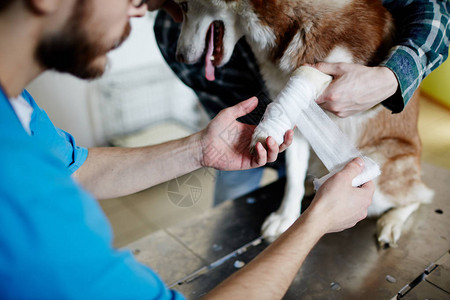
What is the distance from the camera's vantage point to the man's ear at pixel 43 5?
17.5 inches

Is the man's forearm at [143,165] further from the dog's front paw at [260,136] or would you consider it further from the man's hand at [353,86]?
the man's hand at [353,86]

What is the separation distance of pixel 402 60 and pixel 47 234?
2.59 feet

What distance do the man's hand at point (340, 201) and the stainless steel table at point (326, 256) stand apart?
25 centimetres

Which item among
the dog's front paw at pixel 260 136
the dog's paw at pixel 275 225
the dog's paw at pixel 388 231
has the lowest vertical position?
the dog's paw at pixel 275 225

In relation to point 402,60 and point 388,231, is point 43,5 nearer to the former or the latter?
point 402,60

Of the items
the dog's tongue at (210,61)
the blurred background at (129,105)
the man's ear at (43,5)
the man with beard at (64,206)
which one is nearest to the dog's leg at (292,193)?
the dog's tongue at (210,61)

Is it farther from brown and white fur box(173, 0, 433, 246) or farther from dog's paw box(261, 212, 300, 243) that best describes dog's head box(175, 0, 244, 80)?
dog's paw box(261, 212, 300, 243)

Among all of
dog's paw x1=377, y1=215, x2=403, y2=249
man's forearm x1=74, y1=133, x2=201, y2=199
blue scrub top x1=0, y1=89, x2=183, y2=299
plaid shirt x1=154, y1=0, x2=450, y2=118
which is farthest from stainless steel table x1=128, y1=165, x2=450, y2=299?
blue scrub top x1=0, y1=89, x2=183, y2=299

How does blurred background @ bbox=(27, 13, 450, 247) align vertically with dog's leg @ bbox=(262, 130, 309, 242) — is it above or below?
below

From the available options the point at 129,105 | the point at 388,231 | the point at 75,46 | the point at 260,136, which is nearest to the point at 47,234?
the point at 75,46

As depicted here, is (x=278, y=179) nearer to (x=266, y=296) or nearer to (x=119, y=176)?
(x=119, y=176)

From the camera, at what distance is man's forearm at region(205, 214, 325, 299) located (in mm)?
582

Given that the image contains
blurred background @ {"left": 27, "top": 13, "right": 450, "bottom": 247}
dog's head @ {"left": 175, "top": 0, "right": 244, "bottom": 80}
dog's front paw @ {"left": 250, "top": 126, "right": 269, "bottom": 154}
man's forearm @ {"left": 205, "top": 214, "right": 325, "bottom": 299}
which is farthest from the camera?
blurred background @ {"left": 27, "top": 13, "right": 450, "bottom": 247}

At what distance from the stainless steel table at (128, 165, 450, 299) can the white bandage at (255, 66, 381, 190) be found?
0.27 metres
